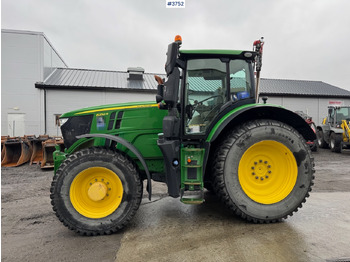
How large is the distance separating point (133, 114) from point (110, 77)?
14864mm

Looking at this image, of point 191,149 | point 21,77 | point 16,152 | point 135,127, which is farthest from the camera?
point 21,77

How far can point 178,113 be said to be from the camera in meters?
3.12

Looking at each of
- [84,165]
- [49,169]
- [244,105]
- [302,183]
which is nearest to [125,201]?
[84,165]

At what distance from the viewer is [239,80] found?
324 cm

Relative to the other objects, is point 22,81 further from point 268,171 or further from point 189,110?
point 268,171

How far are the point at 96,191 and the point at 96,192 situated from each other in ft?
0.04

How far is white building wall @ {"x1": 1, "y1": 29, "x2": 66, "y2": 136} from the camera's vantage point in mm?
13297

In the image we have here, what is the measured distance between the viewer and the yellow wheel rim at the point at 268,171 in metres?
3.04

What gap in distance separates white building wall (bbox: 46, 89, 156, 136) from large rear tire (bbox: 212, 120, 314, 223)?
42.6 ft

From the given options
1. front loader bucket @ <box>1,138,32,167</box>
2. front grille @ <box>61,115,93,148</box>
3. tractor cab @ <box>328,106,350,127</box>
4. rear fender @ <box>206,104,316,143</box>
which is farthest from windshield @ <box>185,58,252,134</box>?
Answer: tractor cab @ <box>328,106,350,127</box>

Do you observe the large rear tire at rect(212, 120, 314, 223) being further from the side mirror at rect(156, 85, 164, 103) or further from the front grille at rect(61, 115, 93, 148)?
the front grille at rect(61, 115, 93, 148)

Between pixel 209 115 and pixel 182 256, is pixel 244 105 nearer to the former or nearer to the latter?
pixel 209 115

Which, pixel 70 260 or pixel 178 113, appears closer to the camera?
pixel 70 260

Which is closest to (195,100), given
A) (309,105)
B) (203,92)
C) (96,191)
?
(203,92)
